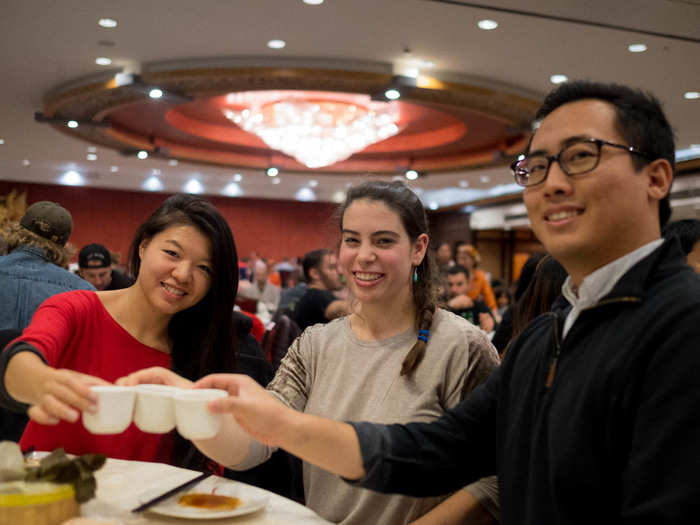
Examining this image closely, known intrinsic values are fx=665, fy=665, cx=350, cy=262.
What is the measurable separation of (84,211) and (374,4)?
1393cm

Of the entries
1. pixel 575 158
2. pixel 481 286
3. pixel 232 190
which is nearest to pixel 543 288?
pixel 575 158

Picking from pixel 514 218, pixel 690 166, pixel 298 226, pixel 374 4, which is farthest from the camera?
pixel 298 226

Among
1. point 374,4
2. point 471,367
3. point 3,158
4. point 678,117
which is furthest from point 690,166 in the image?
point 3,158

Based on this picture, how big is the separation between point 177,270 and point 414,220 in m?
0.75

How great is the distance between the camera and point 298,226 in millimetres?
19344

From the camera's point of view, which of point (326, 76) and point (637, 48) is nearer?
point (637, 48)

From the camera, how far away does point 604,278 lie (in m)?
1.16

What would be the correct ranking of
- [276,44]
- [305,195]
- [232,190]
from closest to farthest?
[276,44] < [232,190] < [305,195]

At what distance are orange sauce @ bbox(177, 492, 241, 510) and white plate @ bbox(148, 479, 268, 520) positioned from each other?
0.04 feet

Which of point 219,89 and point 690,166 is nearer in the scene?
point 219,89

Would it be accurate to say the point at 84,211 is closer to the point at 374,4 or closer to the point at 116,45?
the point at 116,45

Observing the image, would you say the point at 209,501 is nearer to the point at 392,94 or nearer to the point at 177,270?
the point at 177,270

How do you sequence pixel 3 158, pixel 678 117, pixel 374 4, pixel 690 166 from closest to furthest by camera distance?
1. pixel 374 4
2. pixel 678 117
3. pixel 690 166
4. pixel 3 158

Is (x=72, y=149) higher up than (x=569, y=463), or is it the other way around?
(x=72, y=149)
